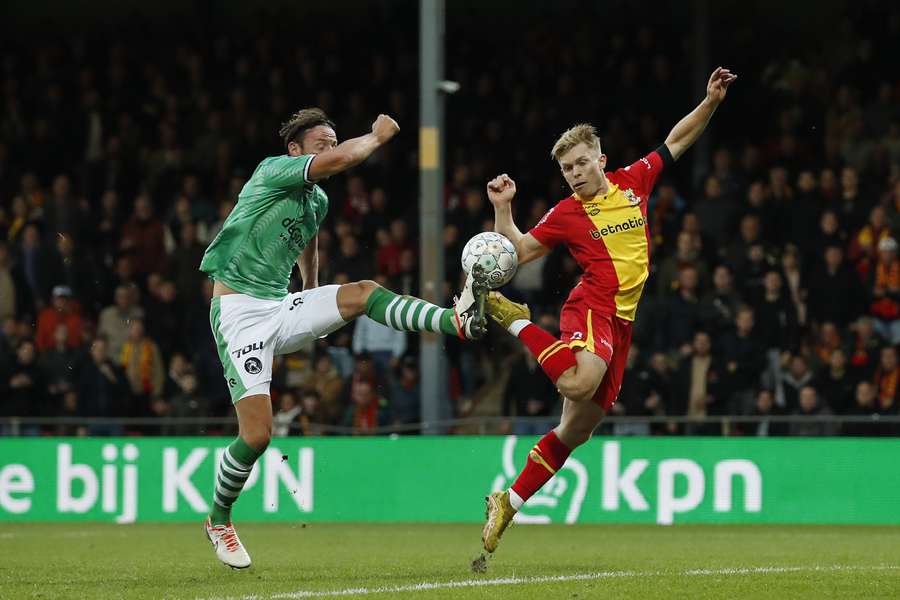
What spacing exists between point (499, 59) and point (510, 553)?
1179 cm

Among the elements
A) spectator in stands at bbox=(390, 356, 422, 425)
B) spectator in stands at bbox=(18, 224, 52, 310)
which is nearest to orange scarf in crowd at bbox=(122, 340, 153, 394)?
spectator in stands at bbox=(18, 224, 52, 310)

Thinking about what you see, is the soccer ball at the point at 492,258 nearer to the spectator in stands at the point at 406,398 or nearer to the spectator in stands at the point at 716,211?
the spectator in stands at the point at 406,398

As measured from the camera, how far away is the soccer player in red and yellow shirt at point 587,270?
29.7 ft

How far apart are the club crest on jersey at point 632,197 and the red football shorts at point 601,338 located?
676 mm

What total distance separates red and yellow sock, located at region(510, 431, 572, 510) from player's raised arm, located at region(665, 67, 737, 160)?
1.86 meters

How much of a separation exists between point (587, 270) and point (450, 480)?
6.08 meters

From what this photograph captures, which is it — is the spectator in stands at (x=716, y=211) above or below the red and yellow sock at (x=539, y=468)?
above

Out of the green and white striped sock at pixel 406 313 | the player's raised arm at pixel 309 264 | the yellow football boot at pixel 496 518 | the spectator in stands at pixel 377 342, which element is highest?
the player's raised arm at pixel 309 264

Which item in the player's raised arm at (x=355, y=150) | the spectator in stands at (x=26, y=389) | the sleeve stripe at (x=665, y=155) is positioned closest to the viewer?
the player's raised arm at (x=355, y=150)

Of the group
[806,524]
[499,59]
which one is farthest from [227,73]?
[806,524]

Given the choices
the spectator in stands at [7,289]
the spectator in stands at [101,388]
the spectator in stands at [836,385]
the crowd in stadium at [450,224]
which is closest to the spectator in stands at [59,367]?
the crowd in stadium at [450,224]

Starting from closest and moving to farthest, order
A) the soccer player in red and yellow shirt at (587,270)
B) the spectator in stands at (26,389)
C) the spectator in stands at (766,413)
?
the soccer player in red and yellow shirt at (587,270) < the spectator in stands at (766,413) < the spectator in stands at (26,389)

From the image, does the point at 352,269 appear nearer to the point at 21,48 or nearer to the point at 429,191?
the point at 429,191

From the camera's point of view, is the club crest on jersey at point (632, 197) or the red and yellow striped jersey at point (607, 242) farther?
the club crest on jersey at point (632, 197)
